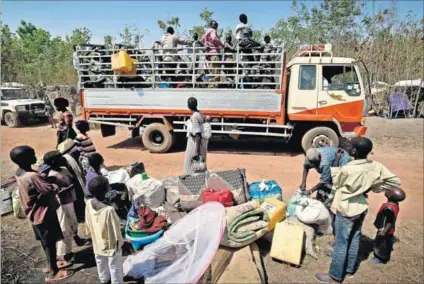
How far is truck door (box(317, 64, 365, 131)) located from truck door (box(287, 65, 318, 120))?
0.46 feet

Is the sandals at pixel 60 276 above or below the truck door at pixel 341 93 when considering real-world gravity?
below

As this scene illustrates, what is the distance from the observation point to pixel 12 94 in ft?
45.7

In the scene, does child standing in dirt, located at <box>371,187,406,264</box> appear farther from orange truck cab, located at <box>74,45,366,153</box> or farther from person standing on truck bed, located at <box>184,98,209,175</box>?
orange truck cab, located at <box>74,45,366,153</box>

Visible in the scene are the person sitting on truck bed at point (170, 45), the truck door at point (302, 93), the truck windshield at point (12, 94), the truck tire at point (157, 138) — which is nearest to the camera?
the truck door at point (302, 93)

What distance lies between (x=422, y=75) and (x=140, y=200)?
43.1 ft

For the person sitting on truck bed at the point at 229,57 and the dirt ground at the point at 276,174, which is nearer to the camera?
the dirt ground at the point at 276,174

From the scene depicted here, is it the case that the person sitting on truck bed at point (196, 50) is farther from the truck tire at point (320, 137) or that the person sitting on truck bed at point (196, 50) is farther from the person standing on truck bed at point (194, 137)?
the truck tire at point (320, 137)

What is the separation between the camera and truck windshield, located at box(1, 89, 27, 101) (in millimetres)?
13727

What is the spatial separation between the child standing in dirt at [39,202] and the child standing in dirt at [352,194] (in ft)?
9.49

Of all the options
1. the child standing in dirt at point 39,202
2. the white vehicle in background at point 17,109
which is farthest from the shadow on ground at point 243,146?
the white vehicle in background at point 17,109

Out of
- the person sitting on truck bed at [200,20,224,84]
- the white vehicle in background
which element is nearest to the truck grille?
the white vehicle in background

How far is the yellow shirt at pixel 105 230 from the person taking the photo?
290 cm

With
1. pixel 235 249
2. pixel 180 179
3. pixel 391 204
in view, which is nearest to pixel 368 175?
pixel 391 204

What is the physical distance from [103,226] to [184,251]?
31.6 inches
